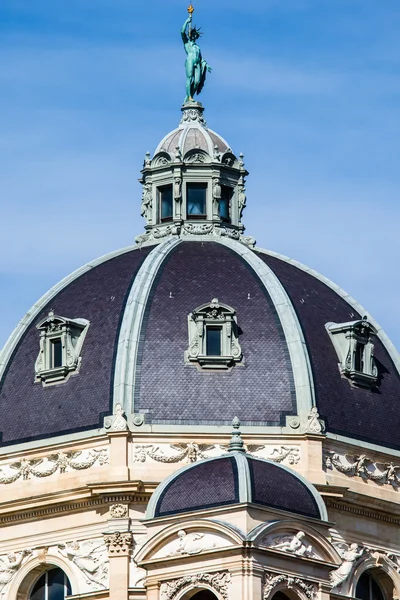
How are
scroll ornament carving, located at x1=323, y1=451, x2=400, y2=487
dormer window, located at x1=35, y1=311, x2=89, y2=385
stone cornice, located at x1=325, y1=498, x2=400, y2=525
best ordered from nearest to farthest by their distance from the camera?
stone cornice, located at x1=325, y1=498, x2=400, y2=525, scroll ornament carving, located at x1=323, y1=451, x2=400, y2=487, dormer window, located at x1=35, y1=311, x2=89, y2=385

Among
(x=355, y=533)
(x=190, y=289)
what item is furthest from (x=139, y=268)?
(x=355, y=533)

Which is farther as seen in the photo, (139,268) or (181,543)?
(139,268)

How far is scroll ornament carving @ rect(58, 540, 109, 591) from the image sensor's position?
→ 8946 centimetres

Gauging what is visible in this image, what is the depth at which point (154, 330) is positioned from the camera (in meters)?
92.4

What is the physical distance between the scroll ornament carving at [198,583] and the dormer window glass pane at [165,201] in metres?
19.6

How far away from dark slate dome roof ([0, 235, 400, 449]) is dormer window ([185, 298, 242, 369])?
1.02 ft

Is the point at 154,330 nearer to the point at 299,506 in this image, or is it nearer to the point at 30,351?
the point at 30,351

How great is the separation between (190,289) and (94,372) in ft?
13.7

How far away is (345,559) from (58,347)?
36.3 feet

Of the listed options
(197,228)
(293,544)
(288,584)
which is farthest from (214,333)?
(288,584)


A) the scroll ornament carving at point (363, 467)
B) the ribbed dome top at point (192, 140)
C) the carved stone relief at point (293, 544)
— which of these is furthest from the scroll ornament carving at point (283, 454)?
the ribbed dome top at point (192, 140)

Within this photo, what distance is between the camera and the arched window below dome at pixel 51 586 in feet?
298

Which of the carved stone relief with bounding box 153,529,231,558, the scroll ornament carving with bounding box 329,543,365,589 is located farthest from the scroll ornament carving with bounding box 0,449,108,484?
the carved stone relief with bounding box 153,529,231,558

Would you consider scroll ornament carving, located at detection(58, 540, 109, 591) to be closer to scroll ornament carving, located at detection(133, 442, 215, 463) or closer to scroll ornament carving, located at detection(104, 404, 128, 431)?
scroll ornament carving, located at detection(133, 442, 215, 463)
